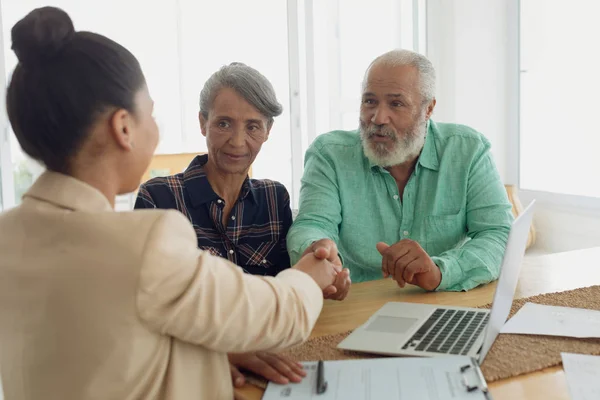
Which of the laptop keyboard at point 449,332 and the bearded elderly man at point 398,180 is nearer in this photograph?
the laptop keyboard at point 449,332

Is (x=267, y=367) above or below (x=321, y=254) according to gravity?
below

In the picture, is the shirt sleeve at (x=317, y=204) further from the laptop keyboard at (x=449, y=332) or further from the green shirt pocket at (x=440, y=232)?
the laptop keyboard at (x=449, y=332)

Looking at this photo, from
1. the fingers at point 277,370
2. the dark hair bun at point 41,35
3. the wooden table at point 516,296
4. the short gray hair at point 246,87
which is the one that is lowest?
the wooden table at point 516,296

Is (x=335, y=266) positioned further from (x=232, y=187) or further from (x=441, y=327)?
(x=232, y=187)

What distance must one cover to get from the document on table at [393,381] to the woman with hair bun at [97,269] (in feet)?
0.44

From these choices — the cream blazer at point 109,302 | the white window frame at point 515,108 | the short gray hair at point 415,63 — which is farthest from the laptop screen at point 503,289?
the white window frame at point 515,108

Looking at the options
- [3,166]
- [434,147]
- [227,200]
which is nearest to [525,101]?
[434,147]

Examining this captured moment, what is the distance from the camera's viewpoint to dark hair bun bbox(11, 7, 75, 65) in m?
0.81

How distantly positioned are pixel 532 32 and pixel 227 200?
8.90ft

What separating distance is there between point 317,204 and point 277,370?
Answer: 0.97m

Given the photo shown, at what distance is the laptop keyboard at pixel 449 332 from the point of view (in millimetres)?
1124

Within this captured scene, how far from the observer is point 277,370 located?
3.36 feet

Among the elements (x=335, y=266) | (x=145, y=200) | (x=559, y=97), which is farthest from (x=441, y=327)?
(x=559, y=97)

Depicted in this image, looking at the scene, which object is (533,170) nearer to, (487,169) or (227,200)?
(487,169)
